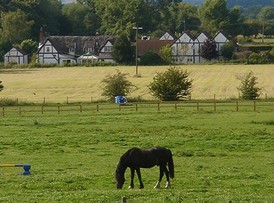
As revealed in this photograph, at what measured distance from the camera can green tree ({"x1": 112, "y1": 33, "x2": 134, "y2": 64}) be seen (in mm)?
124688

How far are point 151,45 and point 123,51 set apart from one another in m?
19.6

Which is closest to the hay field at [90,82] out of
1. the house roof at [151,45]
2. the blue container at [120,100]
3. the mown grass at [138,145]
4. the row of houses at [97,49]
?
the blue container at [120,100]

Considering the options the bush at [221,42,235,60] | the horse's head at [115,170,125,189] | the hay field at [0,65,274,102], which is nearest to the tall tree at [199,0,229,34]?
the bush at [221,42,235,60]

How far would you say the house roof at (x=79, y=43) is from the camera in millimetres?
146375

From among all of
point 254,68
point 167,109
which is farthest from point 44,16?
point 167,109

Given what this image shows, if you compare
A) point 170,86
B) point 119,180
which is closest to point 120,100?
point 170,86

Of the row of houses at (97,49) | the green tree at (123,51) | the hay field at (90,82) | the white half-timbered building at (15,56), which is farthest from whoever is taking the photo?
the white half-timbered building at (15,56)

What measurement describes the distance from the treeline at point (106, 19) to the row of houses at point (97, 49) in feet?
28.8

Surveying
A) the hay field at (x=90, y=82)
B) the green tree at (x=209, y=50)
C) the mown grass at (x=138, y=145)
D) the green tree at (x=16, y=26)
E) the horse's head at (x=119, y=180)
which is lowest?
the hay field at (x=90, y=82)

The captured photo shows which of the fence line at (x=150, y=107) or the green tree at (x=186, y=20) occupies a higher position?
the green tree at (x=186, y=20)

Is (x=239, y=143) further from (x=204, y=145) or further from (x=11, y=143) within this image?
(x=11, y=143)

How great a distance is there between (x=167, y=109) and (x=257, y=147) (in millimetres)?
22325

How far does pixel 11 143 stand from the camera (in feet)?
110

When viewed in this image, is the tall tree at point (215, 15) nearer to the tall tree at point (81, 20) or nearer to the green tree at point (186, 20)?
the green tree at point (186, 20)
